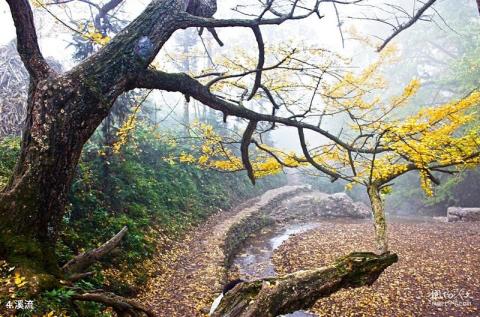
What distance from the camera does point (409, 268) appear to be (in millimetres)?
7727

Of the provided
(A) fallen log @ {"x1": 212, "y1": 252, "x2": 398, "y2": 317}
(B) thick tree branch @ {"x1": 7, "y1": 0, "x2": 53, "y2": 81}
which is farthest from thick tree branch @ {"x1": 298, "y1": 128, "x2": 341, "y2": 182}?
(B) thick tree branch @ {"x1": 7, "y1": 0, "x2": 53, "y2": 81}

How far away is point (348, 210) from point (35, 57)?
1706 cm

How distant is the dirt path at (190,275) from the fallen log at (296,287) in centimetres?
235

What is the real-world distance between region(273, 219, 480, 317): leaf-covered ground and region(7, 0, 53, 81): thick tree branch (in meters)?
6.15

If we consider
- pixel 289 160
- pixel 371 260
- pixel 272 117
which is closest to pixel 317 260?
pixel 289 160

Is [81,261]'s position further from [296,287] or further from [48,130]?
[296,287]

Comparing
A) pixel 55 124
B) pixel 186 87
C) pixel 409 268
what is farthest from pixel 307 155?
pixel 409 268

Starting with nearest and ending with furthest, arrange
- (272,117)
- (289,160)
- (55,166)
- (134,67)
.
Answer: (55,166)
(134,67)
(272,117)
(289,160)

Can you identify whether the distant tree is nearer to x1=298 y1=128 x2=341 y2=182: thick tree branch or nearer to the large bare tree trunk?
the large bare tree trunk

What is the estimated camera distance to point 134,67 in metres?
3.61

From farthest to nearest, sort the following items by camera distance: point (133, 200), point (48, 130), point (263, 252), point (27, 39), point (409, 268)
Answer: point (263, 252), point (133, 200), point (409, 268), point (27, 39), point (48, 130)

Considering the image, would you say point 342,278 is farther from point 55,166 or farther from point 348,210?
point 348,210

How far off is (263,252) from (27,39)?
9278mm

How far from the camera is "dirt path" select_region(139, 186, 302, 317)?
5457 mm
